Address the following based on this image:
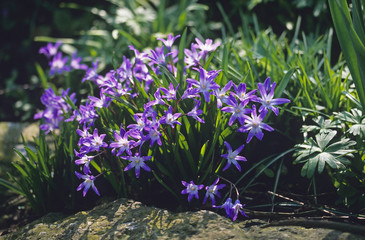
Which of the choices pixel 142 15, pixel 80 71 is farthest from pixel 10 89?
pixel 142 15

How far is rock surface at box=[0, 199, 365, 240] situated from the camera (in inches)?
58.9

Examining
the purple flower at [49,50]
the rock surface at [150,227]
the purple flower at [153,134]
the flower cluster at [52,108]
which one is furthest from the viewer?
the purple flower at [49,50]

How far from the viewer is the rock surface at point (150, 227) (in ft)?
4.91

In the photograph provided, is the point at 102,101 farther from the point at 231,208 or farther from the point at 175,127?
the point at 231,208

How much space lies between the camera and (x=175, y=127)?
1.79m

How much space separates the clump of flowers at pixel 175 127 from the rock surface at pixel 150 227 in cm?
8

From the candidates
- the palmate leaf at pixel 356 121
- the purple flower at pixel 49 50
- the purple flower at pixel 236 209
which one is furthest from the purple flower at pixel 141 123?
the purple flower at pixel 49 50

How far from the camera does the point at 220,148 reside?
181cm

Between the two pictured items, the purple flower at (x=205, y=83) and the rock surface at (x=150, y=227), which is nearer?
the rock surface at (x=150, y=227)

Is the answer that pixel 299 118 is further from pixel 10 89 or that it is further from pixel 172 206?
pixel 10 89

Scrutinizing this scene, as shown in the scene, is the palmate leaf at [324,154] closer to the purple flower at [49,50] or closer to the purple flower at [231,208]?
the purple flower at [231,208]

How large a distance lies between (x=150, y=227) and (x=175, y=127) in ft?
1.59

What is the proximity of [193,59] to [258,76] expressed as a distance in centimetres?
46

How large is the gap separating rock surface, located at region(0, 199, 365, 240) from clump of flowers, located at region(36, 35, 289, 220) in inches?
3.3
